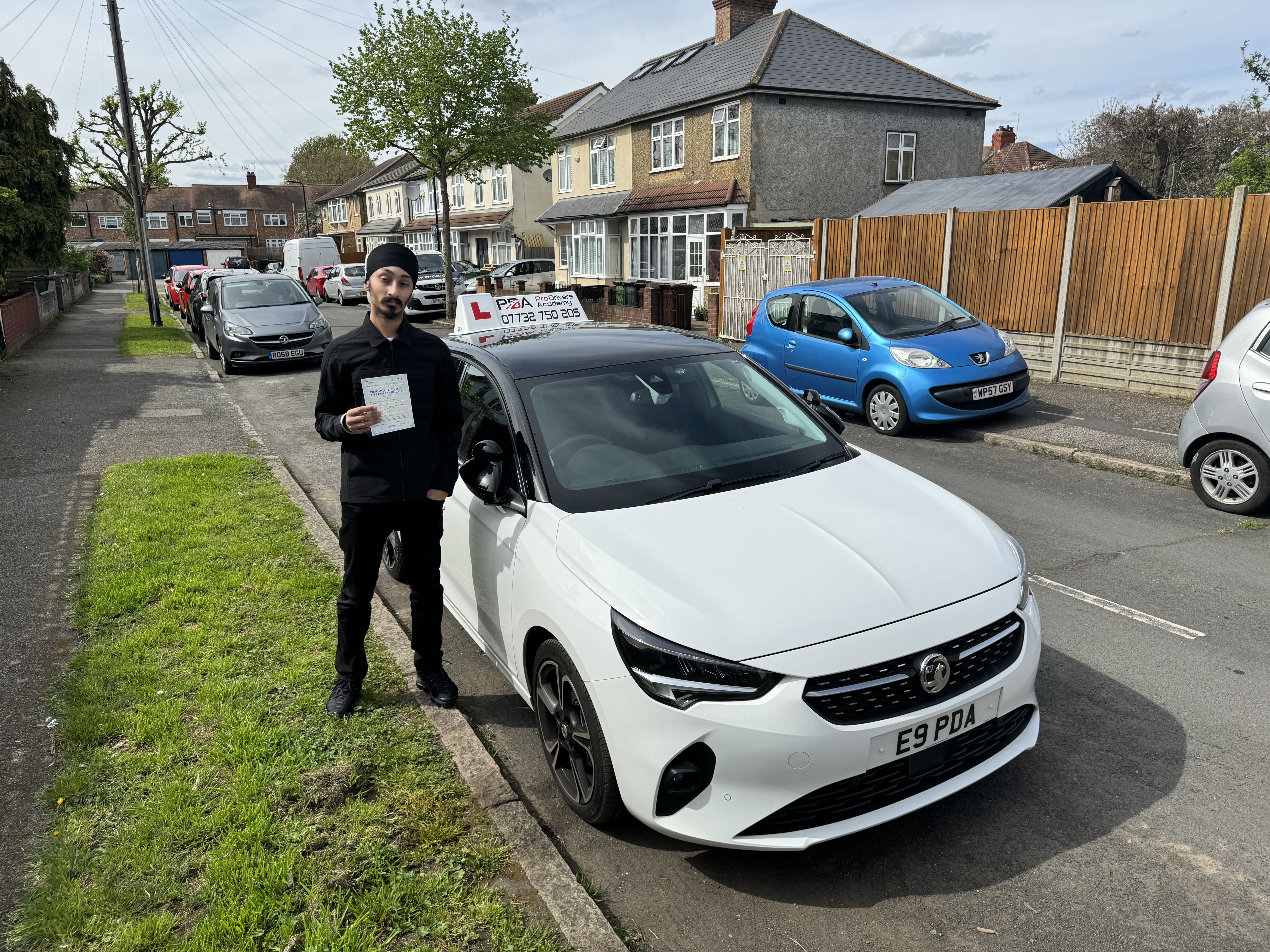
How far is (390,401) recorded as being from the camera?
370cm

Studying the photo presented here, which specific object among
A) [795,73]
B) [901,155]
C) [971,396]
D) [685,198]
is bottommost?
[971,396]

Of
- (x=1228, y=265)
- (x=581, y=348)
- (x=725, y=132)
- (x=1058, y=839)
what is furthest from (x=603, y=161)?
(x=1058, y=839)

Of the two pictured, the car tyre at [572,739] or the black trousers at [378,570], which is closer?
the car tyre at [572,739]

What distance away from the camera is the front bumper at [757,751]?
2.65m

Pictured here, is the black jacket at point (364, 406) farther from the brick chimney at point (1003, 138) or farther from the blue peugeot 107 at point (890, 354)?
the brick chimney at point (1003, 138)

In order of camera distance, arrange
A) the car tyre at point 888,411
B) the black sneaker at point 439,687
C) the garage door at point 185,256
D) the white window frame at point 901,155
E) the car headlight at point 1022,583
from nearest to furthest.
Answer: the car headlight at point 1022,583
the black sneaker at point 439,687
the car tyre at point 888,411
the white window frame at point 901,155
the garage door at point 185,256

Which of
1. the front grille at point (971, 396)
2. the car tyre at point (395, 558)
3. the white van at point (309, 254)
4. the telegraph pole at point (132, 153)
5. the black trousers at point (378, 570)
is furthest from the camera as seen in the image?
the white van at point (309, 254)

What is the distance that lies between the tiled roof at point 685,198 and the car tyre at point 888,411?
17.8 metres

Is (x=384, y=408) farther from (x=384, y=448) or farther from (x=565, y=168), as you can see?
(x=565, y=168)

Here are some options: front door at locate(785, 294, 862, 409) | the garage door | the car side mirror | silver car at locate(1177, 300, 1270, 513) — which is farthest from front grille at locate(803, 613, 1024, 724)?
the garage door

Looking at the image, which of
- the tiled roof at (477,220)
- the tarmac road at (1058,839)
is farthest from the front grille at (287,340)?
Answer: the tiled roof at (477,220)

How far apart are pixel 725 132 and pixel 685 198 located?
237cm

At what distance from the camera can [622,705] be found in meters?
2.83

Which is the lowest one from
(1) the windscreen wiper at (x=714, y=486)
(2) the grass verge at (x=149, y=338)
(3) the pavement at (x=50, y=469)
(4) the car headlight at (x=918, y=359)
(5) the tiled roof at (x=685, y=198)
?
(3) the pavement at (x=50, y=469)
